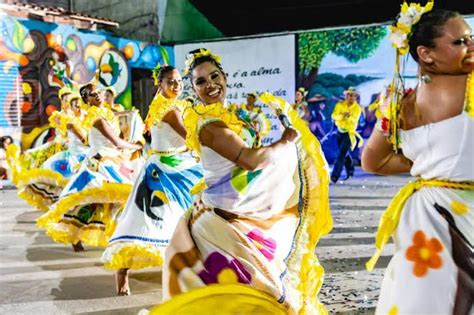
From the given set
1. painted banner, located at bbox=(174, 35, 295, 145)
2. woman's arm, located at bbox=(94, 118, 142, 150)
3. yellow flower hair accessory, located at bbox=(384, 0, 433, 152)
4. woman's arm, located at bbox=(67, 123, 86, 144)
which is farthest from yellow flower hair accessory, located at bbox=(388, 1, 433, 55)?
painted banner, located at bbox=(174, 35, 295, 145)

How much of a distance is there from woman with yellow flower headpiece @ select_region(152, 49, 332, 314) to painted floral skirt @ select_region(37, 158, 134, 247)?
89.4 inches

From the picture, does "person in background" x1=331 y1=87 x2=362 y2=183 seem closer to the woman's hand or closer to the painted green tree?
the painted green tree

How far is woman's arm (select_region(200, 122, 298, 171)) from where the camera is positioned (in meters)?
2.55

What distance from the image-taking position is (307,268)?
9.16ft

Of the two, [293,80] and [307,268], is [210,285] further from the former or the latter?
[293,80]

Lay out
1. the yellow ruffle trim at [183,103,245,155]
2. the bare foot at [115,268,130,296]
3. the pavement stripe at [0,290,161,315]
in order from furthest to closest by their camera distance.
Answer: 1. the bare foot at [115,268,130,296]
2. the pavement stripe at [0,290,161,315]
3. the yellow ruffle trim at [183,103,245,155]

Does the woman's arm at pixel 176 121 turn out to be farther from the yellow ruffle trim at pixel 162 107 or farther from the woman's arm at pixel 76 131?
the woman's arm at pixel 76 131

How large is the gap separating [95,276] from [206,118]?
→ 2.39 metres

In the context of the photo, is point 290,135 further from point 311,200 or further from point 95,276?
point 95,276

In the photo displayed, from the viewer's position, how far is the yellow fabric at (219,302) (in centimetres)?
241

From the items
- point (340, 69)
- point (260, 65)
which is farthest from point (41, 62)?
point (340, 69)

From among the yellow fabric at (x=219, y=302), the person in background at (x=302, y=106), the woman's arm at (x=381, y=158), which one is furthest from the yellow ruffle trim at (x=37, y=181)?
the person in background at (x=302, y=106)

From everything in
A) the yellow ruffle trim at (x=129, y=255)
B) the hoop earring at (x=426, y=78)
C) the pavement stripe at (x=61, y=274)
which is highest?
the hoop earring at (x=426, y=78)

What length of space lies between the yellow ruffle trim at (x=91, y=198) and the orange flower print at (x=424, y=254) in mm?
3375
